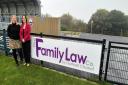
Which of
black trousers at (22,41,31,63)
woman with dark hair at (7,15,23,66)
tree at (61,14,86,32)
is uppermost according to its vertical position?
woman with dark hair at (7,15,23,66)

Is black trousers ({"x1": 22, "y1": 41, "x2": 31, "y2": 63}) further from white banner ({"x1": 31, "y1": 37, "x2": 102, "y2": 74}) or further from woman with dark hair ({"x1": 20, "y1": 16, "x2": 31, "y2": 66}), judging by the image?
white banner ({"x1": 31, "y1": 37, "x2": 102, "y2": 74})

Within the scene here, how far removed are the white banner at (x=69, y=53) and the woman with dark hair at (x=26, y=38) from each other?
0.22m

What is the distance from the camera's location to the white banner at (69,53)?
857 cm

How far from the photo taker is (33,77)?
9156mm

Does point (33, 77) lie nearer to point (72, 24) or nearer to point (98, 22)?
point (98, 22)

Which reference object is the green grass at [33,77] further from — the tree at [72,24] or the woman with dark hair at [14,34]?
the tree at [72,24]

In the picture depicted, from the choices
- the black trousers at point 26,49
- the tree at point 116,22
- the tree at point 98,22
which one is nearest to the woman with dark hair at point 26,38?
the black trousers at point 26,49

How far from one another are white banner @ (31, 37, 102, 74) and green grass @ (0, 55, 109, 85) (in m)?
0.40

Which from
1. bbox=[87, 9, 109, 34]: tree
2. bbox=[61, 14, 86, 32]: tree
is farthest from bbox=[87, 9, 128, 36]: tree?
bbox=[61, 14, 86, 32]: tree

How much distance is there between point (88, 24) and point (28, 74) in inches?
3486

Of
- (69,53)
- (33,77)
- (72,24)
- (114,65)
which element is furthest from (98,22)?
(114,65)

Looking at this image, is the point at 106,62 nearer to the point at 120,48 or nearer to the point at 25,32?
the point at 120,48

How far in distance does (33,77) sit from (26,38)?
188cm

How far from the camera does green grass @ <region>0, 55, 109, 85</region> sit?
8.60m
